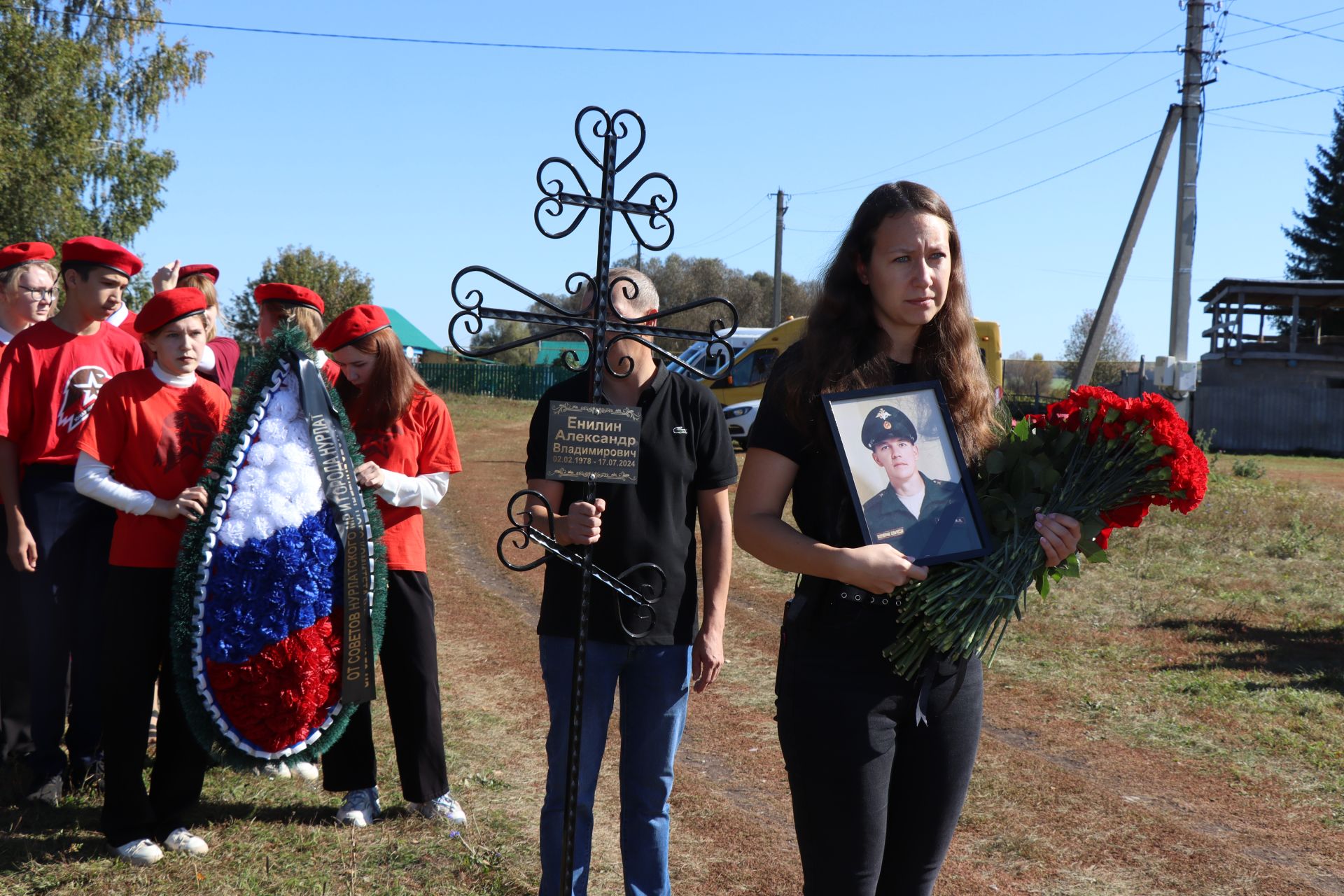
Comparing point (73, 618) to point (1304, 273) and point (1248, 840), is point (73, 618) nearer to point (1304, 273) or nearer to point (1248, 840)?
point (1248, 840)

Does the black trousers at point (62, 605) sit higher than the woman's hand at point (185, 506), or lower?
lower

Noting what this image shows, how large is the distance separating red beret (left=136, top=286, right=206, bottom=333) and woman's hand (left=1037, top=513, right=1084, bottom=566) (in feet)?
10.1

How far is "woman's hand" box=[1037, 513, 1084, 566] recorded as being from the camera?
2.43 metres

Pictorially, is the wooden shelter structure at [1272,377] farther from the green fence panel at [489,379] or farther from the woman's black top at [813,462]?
the woman's black top at [813,462]

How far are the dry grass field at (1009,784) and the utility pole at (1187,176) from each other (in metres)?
12.9

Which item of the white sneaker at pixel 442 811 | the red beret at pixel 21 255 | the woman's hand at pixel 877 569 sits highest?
the red beret at pixel 21 255

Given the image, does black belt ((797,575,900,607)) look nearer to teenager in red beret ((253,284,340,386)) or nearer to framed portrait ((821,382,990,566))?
framed portrait ((821,382,990,566))

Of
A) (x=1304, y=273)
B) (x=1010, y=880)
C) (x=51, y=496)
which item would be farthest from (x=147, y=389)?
(x=1304, y=273)

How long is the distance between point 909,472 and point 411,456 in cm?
260

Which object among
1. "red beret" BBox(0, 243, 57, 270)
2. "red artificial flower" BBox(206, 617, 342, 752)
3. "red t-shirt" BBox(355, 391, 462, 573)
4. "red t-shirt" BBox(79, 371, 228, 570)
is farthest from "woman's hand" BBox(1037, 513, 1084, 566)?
"red beret" BBox(0, 243, 57, 270)

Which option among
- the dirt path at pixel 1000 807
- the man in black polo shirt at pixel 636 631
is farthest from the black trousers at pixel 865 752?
the dirt path at pixel 1000 807

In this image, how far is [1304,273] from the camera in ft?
156

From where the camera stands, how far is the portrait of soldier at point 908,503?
2.34 metres

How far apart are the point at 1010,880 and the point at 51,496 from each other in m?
4.06
